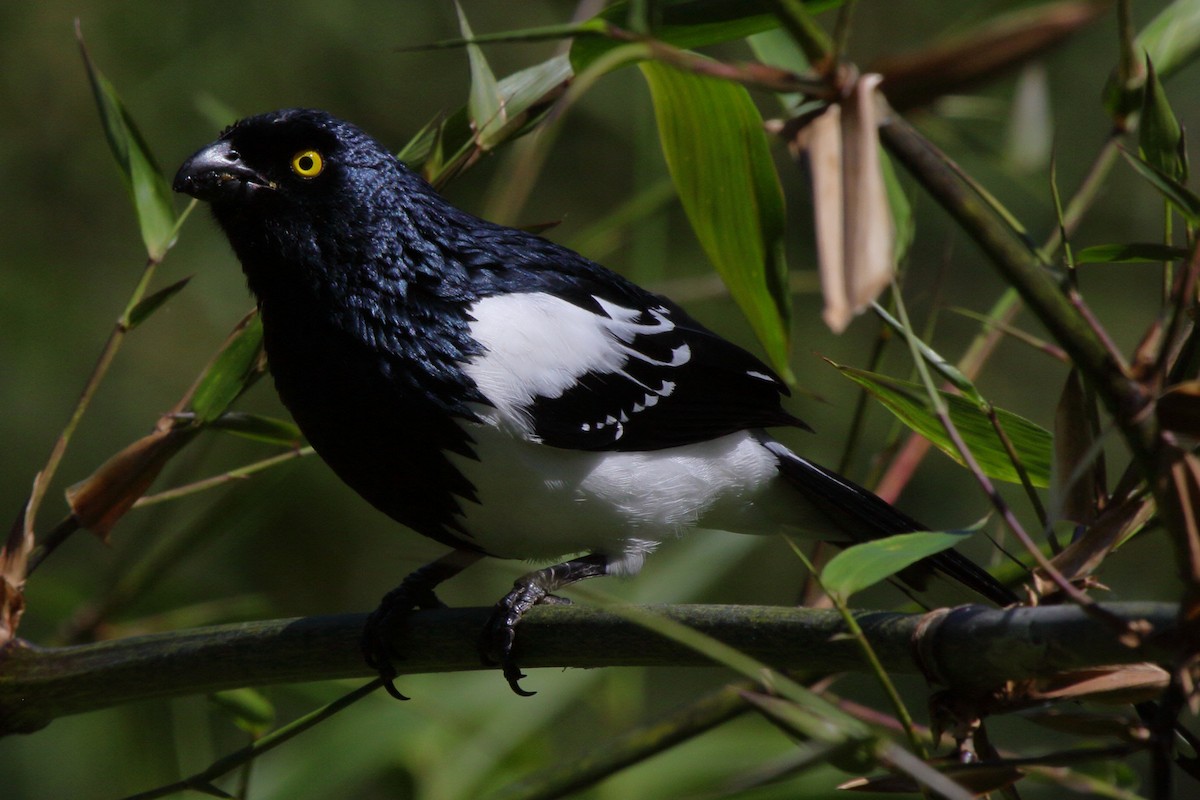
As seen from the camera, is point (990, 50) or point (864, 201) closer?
point (864, 201)

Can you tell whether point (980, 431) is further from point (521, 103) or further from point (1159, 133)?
point (521, 103)

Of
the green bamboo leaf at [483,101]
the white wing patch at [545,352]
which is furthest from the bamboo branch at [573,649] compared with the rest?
the green bamboo leaf at [483,101]

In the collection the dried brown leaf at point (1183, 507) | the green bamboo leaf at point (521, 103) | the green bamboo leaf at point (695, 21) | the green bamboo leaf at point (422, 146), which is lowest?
the dried brown leaf at point (1183, 507)

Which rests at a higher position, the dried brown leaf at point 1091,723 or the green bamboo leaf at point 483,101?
the green bamboo leaf at point 483,101

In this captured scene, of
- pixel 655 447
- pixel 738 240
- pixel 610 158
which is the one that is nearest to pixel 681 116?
pixel 738 240

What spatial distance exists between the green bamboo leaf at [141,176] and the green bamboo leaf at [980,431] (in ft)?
3.93

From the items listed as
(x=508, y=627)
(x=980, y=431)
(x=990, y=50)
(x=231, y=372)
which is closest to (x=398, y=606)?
(x=508, y=627)

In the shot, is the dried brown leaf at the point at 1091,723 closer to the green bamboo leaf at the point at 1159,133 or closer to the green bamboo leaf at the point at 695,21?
the green bamboo leaf at the point at 1159,133

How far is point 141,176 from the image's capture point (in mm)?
2111

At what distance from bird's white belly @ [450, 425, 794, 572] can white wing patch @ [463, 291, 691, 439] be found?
6 centimetres

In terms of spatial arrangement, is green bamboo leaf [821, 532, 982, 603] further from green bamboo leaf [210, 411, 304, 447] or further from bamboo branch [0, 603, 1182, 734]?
green bamboo leaf [210, 411, 304, 447]

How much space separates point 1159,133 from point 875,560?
620mm

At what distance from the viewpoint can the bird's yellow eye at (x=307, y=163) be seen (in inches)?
93.7

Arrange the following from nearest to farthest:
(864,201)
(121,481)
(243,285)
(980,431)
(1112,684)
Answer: (864,201) < (1112,684) < (980,431) < (121,481) < (243,285)
